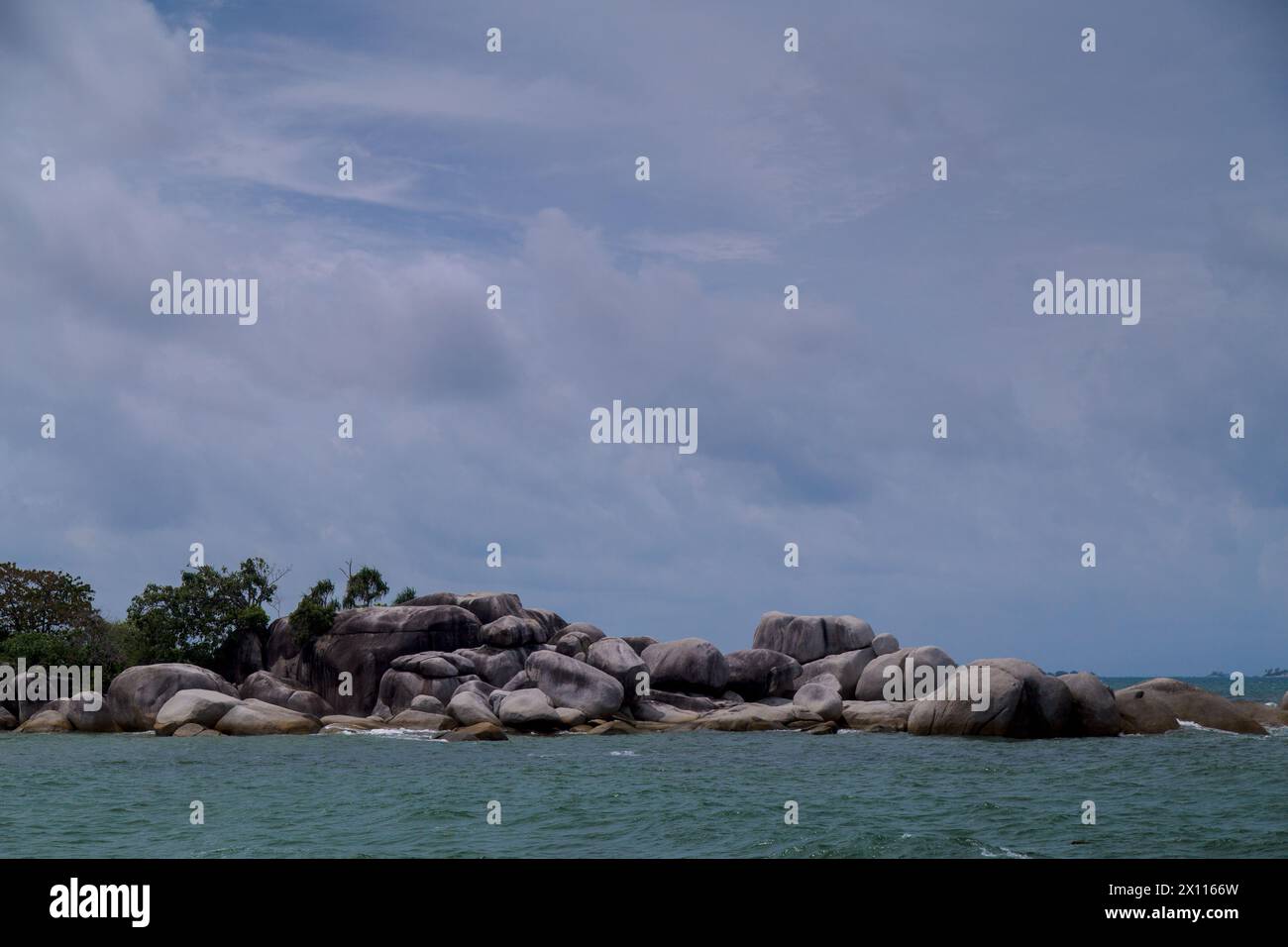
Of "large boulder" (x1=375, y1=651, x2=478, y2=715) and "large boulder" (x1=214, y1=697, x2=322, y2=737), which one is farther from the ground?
"large boulder" (x1=375, y1=651, x2=478, y2=715)

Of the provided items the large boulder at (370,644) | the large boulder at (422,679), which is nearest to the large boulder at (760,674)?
the large boulder at (422,679)

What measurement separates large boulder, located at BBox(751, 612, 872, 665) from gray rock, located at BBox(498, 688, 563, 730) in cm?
1306

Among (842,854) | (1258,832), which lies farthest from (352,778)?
(1258,832)

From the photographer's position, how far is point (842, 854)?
16906 mm

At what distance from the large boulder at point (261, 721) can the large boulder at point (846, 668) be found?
19.5 metres

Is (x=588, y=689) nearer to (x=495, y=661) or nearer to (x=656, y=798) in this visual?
(x=495, y=661)

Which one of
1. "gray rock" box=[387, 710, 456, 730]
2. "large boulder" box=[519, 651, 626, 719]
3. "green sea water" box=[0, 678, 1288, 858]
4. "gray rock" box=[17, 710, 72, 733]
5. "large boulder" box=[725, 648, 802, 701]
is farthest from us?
"large boulder" box=[725, 648, 802, 701]

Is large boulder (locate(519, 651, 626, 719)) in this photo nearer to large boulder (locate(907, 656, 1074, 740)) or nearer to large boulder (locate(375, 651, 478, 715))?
large boulder (locate(375, 651, 478, 715))

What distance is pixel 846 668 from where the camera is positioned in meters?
47.8

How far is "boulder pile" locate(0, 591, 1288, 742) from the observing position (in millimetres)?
37875

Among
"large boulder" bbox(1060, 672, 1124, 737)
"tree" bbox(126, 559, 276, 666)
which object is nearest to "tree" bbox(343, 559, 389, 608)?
"tree" bbox(126, 559, 276, 666)

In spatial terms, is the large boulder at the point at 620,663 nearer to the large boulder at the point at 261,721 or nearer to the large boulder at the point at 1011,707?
the large boulder at the point at 261,721
